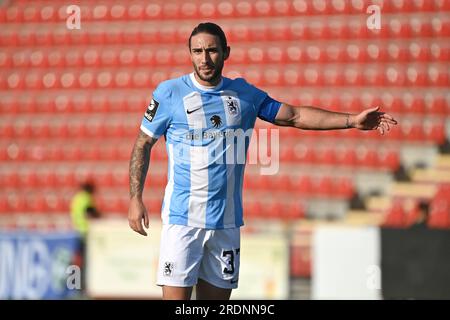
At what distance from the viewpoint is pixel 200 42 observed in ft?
16.0

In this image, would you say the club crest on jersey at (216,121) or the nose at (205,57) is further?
the club crest on jersey at (216,121)

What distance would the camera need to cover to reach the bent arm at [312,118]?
5.11m

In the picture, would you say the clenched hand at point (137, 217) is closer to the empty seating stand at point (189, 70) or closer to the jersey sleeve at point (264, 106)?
the jersey sleeve at point (264, 106)

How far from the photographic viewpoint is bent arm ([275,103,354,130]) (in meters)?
5.11

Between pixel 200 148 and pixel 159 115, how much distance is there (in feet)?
0.92

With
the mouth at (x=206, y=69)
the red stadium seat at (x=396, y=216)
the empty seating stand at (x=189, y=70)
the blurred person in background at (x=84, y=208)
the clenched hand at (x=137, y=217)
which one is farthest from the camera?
the empty seating stand at (x=189, y=70)

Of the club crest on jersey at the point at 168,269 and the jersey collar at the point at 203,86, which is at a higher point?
the jersey collar at the point at 203,86

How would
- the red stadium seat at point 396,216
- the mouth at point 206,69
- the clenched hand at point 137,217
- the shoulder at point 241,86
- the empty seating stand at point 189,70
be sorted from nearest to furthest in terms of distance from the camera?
the clenched hand at point 137,217
the mouth at point 206,69
the shoulder at point 241,86
the red stadium seat at point 396,216
the empty seating stand at point 189,70

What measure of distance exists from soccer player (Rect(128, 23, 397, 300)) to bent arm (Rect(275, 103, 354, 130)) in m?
0.01

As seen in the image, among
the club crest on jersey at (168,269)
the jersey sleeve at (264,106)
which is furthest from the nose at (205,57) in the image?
the club crest on jersey at (168,269)

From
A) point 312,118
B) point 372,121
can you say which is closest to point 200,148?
point 312,118

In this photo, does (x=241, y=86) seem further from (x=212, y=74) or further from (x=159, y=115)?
(x=159, y=115)

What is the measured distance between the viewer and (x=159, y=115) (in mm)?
5043
